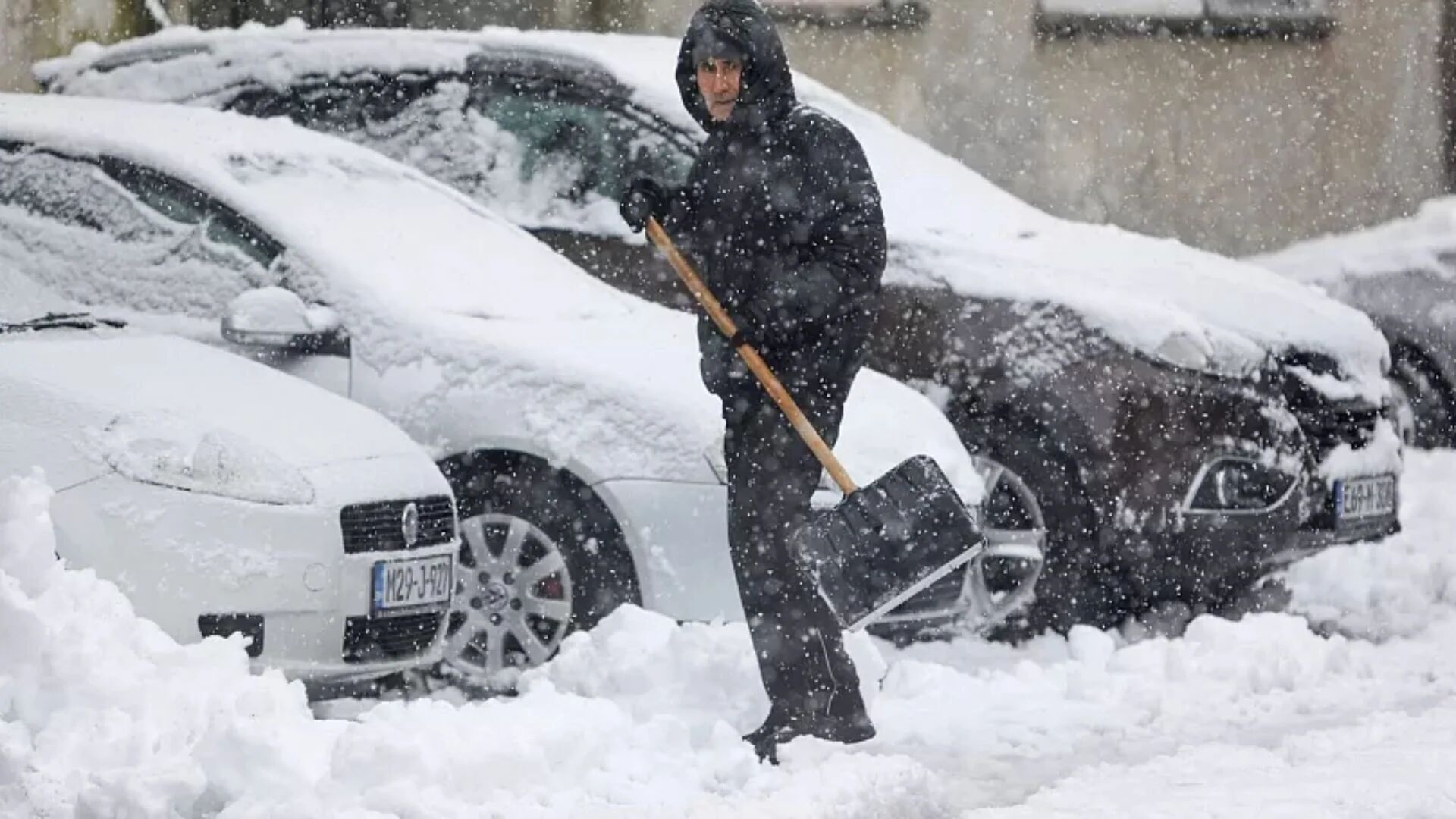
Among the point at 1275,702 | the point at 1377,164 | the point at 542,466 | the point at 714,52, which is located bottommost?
the point at 1377,164

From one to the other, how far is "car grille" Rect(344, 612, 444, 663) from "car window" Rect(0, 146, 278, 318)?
127cm

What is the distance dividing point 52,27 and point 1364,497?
7.52m

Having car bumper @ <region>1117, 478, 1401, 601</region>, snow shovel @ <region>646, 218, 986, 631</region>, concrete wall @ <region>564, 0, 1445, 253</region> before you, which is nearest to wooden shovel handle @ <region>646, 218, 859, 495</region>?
snow shovel @ <region>646, 218, 986, 631</region>

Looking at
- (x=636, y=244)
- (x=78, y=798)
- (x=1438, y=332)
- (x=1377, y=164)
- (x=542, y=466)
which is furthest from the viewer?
(x=1377, y=164)

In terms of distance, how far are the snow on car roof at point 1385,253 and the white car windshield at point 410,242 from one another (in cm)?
586

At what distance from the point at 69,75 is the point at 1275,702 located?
627cm

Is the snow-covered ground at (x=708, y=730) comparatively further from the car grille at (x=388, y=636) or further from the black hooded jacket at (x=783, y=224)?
the black hooded jacket at (x=783, y=224)

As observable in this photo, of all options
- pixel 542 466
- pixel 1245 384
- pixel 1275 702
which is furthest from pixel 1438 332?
pixel 542 466

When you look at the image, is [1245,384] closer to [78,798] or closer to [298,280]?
[298,280]

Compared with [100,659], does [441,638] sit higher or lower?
lower

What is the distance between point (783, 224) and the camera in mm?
6355

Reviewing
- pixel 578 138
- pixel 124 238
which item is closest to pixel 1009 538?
pixel 578 138

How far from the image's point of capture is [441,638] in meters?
6.91

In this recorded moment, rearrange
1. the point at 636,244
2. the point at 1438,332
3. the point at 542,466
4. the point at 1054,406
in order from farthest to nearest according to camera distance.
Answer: the point at 1438,332 < the point at 636,244 < the point at 1054,406 < the point at 542,466
